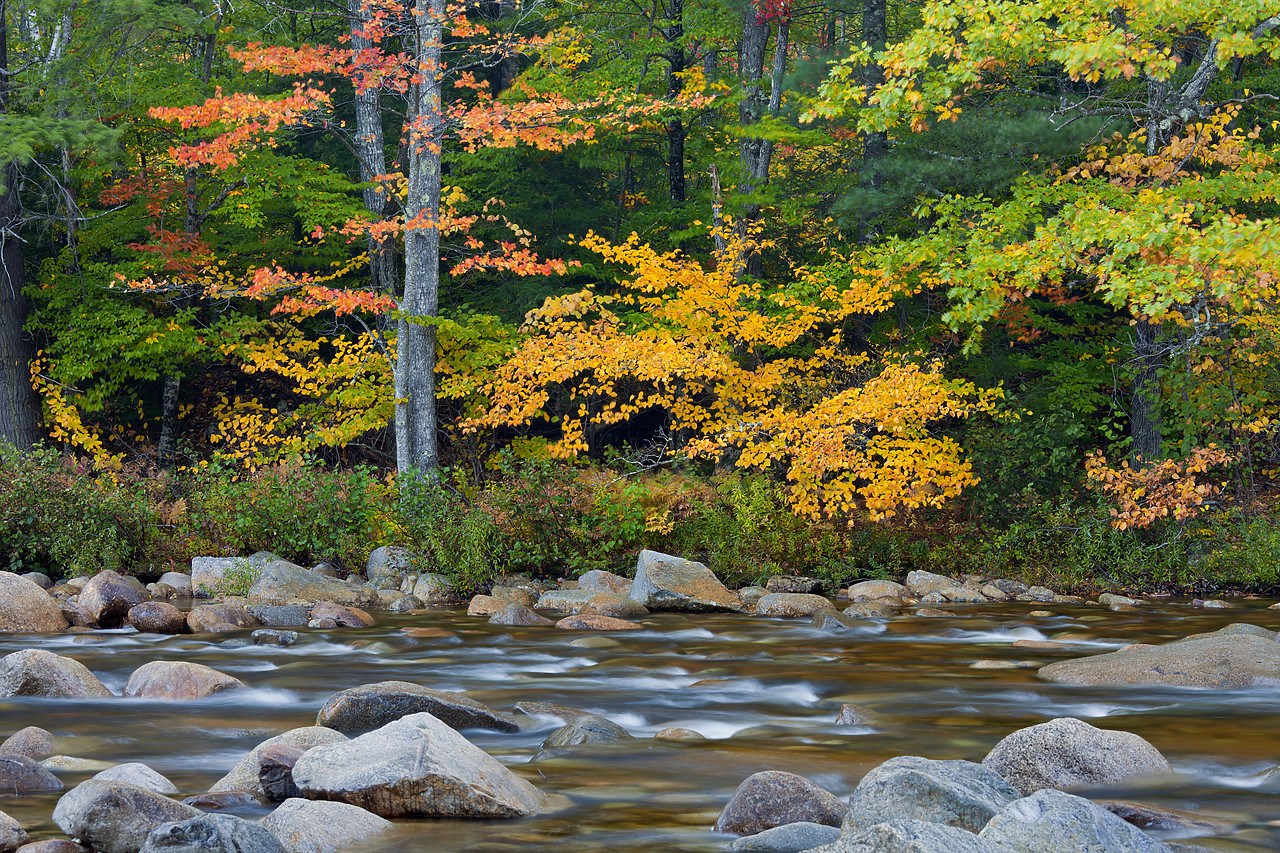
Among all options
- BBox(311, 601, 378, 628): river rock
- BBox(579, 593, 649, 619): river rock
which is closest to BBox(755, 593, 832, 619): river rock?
BBox(579, 593, 649, 619): river rock

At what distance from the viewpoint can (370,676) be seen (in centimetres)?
816

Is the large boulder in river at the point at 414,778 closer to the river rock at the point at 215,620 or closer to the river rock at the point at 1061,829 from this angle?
the river rock at the point at 1061,829

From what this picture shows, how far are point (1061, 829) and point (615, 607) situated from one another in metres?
7.95

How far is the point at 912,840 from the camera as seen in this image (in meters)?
3.33

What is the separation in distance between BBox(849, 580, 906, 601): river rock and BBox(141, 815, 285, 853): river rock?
386 inches

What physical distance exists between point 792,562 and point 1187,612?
15.0 feet

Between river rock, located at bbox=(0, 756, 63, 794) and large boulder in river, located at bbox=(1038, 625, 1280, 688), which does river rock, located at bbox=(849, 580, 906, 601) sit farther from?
river rock, located at bbox=(0, 756, 63, 794)

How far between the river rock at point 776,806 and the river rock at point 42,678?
15.4 ft

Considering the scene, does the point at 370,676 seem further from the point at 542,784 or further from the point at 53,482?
the point at 53,482

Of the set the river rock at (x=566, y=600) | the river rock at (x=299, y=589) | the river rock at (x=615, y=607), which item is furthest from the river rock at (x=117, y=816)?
the river rock at (x=299, y=589)

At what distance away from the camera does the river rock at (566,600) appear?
11.7 metres

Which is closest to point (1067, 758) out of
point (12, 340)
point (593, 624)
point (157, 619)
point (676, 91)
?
point (593, 624)

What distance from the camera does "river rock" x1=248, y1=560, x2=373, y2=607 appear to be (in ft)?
38.6

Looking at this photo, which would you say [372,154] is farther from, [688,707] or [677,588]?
[688,707]
